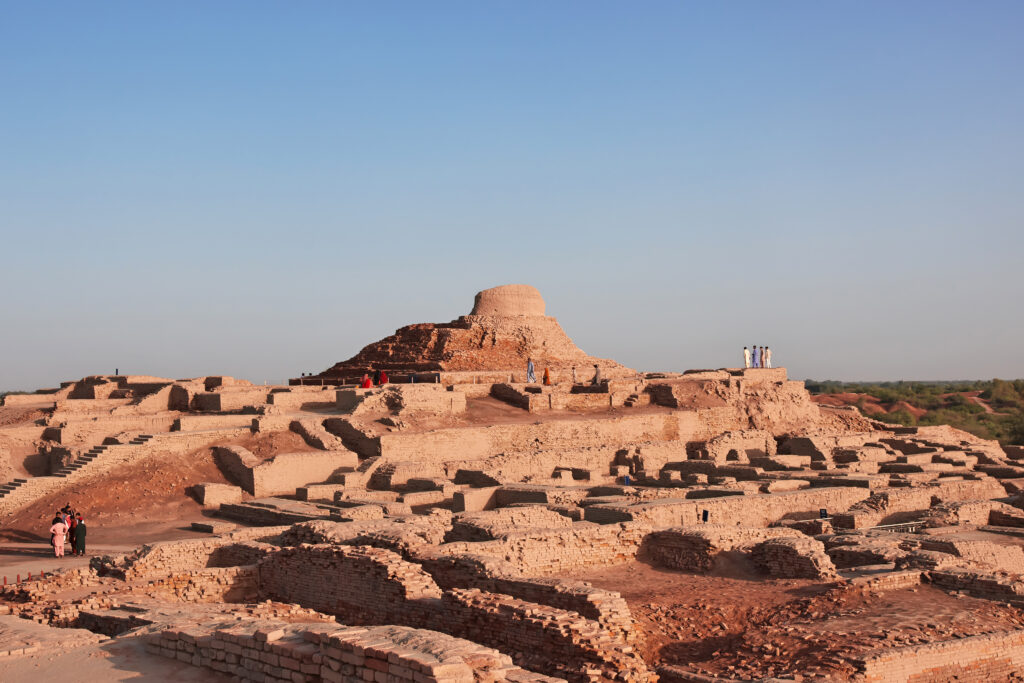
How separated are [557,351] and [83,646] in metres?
33.0

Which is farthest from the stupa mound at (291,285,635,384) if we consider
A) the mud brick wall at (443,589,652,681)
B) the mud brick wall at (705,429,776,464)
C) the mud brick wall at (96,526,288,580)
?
the mud brick wall at (443,589,652,681)

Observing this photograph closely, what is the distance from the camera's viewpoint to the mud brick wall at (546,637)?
7527 mm

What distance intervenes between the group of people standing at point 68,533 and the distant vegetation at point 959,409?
113 feet

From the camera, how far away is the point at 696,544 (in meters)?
12.1

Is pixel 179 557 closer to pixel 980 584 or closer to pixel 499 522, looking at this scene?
pixel 499 522

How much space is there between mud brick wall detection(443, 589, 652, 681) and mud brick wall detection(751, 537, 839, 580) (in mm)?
3963

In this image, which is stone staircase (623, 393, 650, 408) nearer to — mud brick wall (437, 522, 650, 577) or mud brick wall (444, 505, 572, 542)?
mud brick wall (444, 505, 572, 542)

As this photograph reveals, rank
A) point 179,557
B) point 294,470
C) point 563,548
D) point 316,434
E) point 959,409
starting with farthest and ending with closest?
1. point 959,409
2. point 316,434
3. point 294,470
4. point 563,548
5. point 179,557

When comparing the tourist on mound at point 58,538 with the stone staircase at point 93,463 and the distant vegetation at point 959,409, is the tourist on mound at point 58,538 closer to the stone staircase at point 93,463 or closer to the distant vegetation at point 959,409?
the stone staircase at point 93,463

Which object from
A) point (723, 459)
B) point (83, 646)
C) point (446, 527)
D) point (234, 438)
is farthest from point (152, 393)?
point (83, 646)

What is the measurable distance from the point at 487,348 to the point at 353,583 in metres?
28.8

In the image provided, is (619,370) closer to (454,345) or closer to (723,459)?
(454,345)

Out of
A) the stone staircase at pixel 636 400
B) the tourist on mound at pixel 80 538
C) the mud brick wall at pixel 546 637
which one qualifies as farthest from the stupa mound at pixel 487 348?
the mud brick wall at pixel 546 637

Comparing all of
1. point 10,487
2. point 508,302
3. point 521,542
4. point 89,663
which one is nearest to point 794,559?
point 521,542
